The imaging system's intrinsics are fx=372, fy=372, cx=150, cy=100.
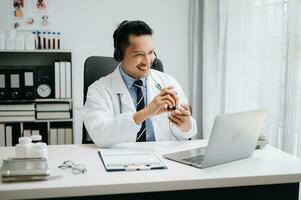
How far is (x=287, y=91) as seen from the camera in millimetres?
2215

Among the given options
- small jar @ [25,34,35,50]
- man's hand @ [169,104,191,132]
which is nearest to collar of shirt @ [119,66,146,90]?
man's hand @ [169,104,191,132]

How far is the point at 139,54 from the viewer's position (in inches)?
71.7

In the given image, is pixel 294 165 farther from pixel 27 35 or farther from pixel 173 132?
pixel 27 35

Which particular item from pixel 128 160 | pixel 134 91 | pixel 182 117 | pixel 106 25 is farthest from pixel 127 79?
pixel 106 25

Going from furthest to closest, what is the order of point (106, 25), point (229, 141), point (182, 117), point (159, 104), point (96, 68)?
point (106, 25), point (96, 68), point (182, 117), point (159, 104), point (229, 141)

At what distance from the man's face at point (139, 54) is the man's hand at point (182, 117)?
0.28 m

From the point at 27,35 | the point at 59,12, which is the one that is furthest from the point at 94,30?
the point at 27,35

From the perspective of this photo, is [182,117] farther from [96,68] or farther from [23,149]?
[23,149]

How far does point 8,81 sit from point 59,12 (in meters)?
0.80

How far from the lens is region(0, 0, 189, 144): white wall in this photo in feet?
11.0

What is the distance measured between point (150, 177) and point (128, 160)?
193 mm

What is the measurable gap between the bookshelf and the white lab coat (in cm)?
126

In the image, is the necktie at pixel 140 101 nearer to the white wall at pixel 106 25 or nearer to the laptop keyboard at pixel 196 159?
the laptop keyboard at pixel 196 159

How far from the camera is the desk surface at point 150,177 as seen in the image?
3.59 feet
